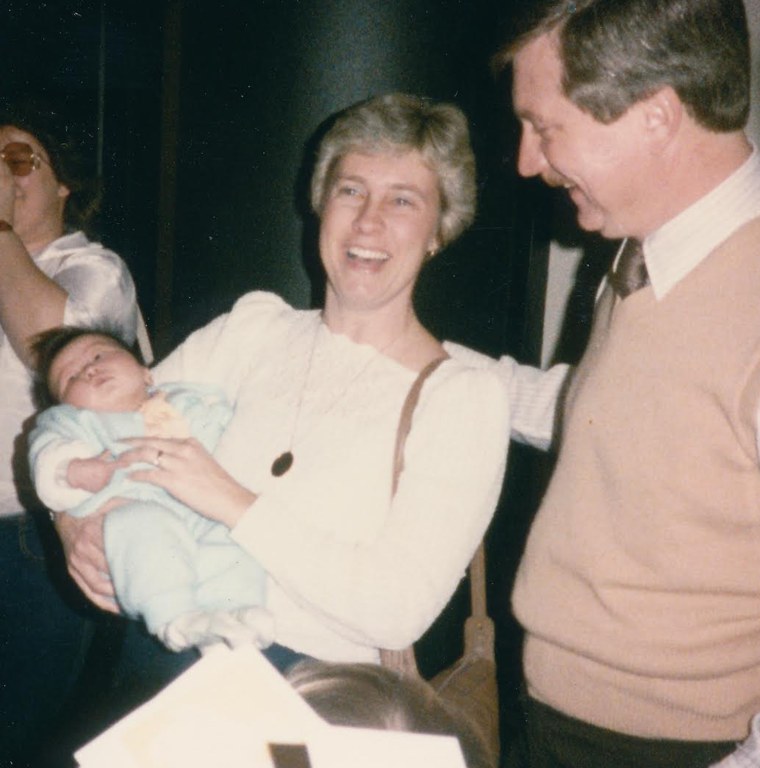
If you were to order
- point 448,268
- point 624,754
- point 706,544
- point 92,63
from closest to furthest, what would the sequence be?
point 706,544 → point 624,754 → point 448,268 → point 92,63

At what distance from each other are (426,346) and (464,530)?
20.1 inches

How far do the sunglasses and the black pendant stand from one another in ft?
3.74

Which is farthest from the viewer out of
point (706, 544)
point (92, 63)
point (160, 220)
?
point (92, 63)

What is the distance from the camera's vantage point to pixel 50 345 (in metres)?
1.98

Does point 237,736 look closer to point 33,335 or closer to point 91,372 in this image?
point 91,372

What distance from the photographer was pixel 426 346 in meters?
1.91

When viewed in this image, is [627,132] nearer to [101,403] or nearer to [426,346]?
[426,346]

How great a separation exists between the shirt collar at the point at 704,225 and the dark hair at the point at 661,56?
0.39 ft

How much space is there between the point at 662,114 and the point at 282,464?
1.06 metres

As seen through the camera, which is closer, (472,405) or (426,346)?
(472,405)

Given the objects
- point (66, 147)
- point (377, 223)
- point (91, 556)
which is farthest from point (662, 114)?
point (66, 147)

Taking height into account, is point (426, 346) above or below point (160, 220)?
below

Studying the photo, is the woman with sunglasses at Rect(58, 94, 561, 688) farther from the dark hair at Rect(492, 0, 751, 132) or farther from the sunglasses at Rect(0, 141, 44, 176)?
the sunglasses at Rect(0, 141, 44, 176)

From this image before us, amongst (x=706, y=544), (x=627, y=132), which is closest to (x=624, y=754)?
(x=706, y=544)
